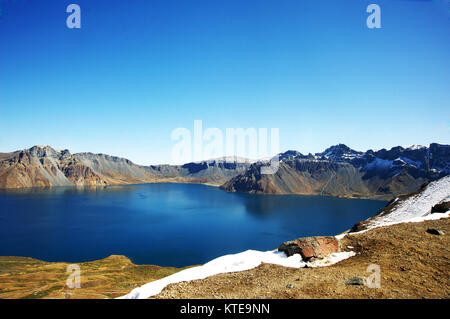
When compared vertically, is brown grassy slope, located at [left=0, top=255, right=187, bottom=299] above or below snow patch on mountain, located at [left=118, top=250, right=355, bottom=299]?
below

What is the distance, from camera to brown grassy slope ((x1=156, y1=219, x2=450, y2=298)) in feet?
31.4

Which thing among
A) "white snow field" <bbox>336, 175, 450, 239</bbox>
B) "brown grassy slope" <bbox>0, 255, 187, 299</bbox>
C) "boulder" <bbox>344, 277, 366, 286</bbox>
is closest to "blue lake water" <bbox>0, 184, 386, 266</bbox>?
"brown grassy slope" <bbox>0, 255, 187, 299</bbox>

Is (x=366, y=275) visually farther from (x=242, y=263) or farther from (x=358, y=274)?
(x=242, y=263)

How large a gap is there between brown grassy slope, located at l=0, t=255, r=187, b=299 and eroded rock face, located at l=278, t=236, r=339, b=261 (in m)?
31.4

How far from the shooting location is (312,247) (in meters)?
14.5

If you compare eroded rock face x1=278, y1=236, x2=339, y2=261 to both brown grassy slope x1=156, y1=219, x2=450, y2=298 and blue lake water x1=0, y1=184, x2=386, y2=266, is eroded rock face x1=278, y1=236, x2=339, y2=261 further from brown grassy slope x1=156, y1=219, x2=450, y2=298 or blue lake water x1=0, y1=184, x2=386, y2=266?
blue lake water x1=0, y1=184, x2=386, y2=266

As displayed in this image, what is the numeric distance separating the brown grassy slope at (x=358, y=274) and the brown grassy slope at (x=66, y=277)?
103ft

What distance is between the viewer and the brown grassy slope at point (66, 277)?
36219 mm

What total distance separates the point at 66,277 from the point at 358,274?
50.5 meters

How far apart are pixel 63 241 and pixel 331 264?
3211 inches

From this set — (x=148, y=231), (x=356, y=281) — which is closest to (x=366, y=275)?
(x=356, y=281)
